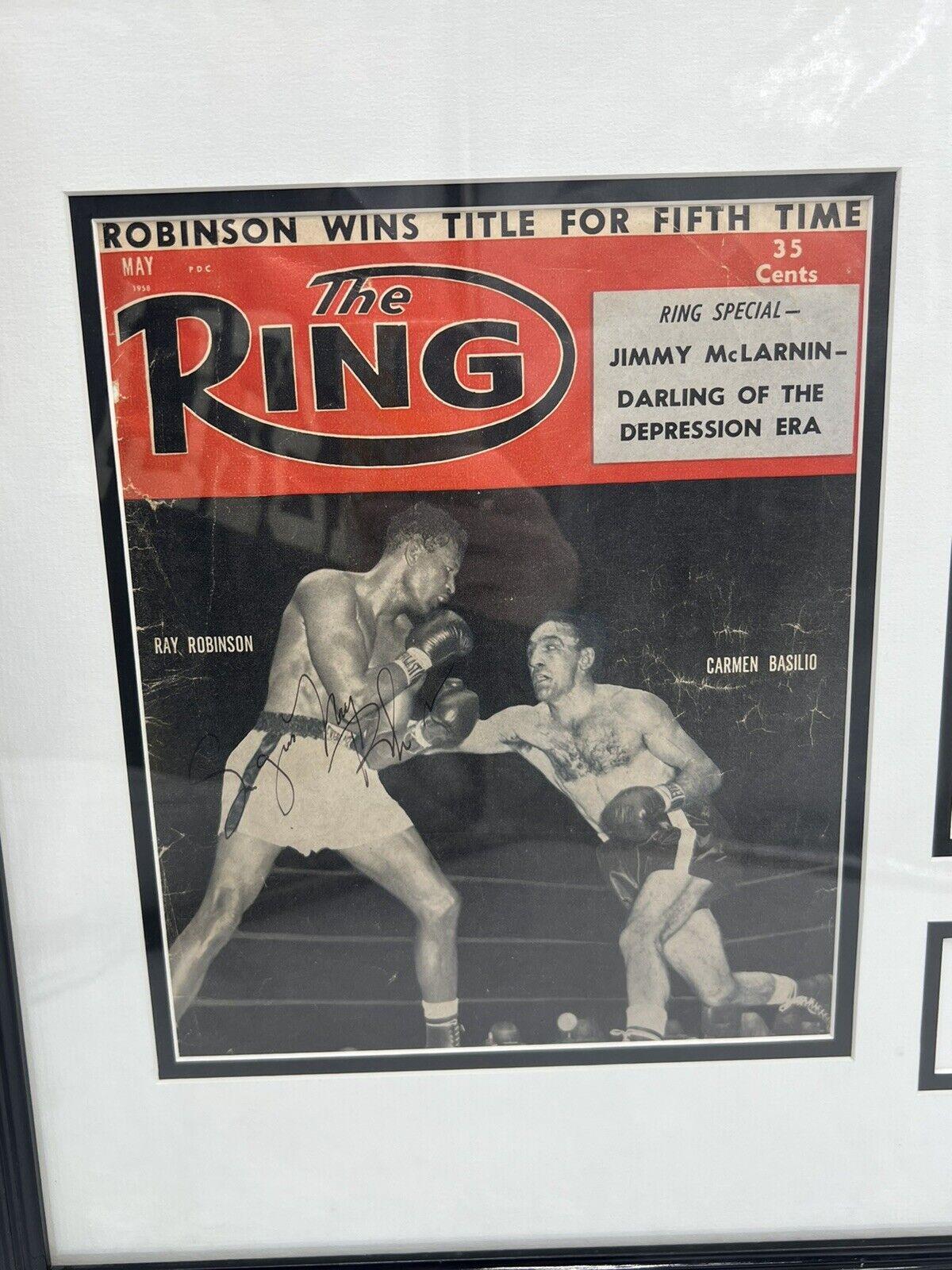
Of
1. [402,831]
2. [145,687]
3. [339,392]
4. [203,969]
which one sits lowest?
[203,969]

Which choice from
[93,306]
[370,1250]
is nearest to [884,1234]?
[370,1250]

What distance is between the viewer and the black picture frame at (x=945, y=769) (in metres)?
0.77

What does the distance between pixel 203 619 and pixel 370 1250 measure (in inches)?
24.0

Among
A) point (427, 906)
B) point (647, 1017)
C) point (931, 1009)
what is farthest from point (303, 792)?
point (931, 1009)

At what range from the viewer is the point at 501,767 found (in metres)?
0.78

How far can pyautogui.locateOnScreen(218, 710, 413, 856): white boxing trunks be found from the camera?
77 centimetres

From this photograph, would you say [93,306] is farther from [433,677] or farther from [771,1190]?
[771,1190]

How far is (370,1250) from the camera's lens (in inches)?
32.8

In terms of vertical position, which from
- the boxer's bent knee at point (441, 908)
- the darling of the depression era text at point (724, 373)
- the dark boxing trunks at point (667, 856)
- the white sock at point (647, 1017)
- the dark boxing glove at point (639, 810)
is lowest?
the white sock at point (647, 1017)

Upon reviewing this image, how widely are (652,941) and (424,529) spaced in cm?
43

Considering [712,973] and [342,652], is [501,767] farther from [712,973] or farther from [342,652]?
[712,973]

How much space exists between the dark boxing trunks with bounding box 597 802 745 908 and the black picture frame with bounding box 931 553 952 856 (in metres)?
0.18

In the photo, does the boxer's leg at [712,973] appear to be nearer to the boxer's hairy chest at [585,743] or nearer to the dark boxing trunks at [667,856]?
the dark boxing trunks at [667,856]
